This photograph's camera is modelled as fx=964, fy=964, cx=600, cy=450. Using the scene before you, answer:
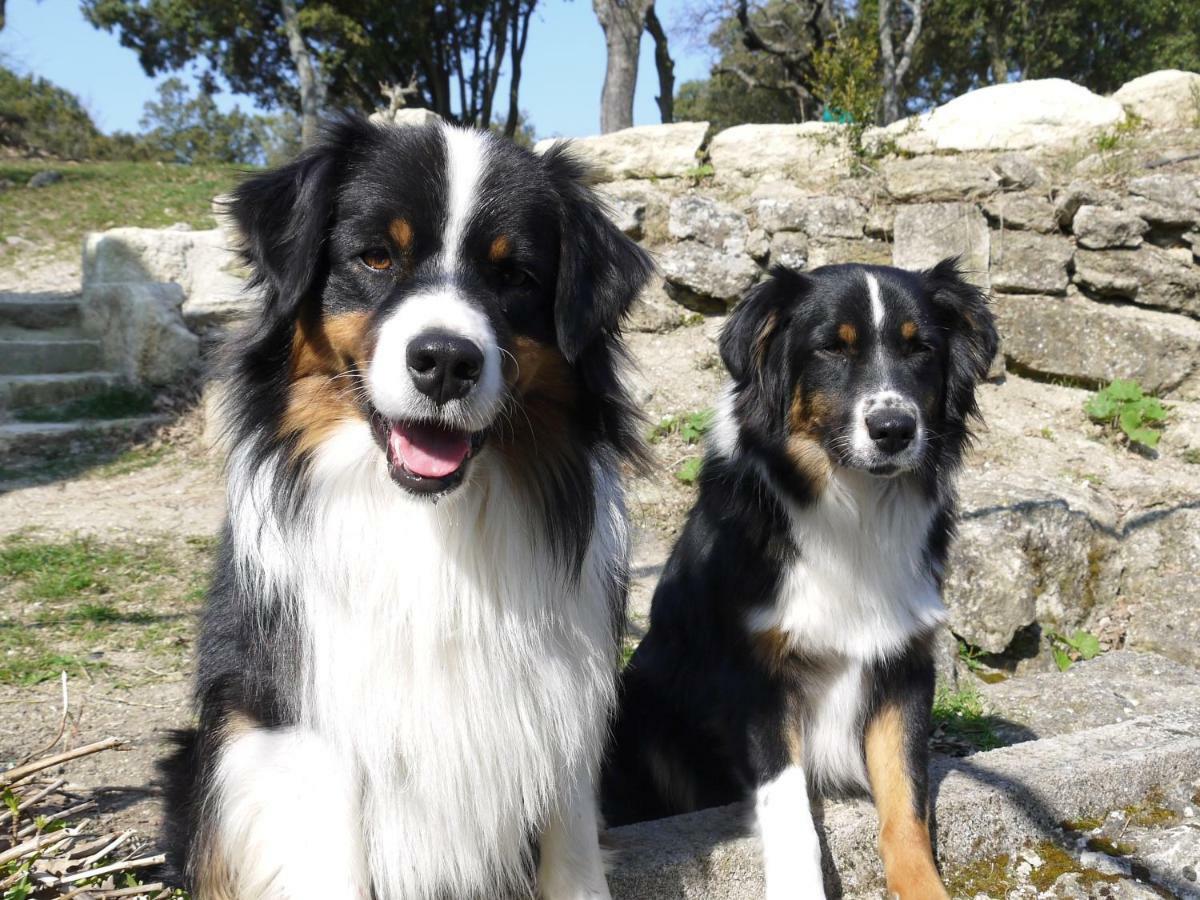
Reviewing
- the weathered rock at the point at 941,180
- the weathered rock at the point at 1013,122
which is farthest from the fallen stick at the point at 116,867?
the weathered rock at the point at 1013,122

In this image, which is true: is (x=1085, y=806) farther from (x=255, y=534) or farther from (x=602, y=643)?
(x=255, y=534)

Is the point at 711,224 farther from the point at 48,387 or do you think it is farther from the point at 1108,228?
the point at 48,387

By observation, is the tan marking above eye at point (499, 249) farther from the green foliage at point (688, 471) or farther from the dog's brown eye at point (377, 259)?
the green foliage at point (688, 471)

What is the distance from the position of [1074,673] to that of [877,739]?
239cm

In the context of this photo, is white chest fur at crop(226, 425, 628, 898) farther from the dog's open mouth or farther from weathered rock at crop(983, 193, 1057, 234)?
weathered rock at crop(983, 193, 1057, 234)

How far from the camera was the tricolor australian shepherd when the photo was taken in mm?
2135

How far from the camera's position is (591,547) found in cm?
238

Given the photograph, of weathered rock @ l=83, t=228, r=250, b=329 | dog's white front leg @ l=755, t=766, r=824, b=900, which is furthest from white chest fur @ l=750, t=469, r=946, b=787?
weathered rock @ l=83, t=228, r=250, b=329

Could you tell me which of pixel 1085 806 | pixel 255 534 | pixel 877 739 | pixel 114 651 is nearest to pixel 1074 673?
pixel 1085 806

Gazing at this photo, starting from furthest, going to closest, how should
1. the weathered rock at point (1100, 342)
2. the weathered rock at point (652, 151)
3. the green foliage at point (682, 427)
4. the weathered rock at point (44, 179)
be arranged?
the weathered rock at point (44, 179) < the weathered rock at point (652, 151) < the weathered rock at point (1100, 342) < the green foliage at point (682, 427)

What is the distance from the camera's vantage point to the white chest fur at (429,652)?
2.18m

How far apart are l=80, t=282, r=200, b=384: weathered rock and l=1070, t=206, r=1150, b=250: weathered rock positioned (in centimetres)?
733

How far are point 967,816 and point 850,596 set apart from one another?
764 millimetres

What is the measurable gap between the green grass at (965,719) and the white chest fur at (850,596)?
3.85 ft
